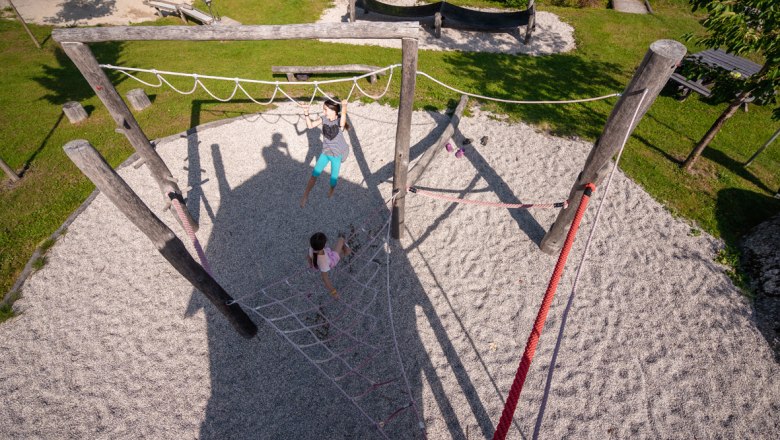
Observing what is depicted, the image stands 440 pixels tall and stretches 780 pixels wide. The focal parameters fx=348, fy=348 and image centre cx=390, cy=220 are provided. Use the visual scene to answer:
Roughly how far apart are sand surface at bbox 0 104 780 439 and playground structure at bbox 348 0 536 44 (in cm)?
705

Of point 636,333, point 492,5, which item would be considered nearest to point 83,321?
point 636,333

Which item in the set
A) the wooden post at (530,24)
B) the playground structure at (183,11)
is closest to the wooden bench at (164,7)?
the playground structure at (183,11)

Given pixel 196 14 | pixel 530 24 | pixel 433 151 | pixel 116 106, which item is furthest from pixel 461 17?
pixel 116 106

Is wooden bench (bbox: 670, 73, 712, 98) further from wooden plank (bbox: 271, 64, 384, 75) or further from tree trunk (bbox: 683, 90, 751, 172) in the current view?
wooden plank (bbox: 271, 64, 384, 75)

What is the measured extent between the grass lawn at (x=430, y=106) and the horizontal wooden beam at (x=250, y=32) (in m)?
3.85

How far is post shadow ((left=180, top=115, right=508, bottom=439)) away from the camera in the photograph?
4133 millimetres

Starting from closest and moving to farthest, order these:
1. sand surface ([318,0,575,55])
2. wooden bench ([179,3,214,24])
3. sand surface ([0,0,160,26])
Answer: sand surface ([318,0,575,55]) < wooden bench ([179,3,214,24]) < sand surface ([0,0,160,26])

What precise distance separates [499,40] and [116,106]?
36.4 ft

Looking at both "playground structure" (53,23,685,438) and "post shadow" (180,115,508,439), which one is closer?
"playground structure" (53,23,685,438)

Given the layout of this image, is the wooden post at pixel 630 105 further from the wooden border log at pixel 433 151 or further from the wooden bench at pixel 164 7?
the wooden bench at pixel 164 7

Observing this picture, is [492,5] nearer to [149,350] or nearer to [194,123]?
[194,123]

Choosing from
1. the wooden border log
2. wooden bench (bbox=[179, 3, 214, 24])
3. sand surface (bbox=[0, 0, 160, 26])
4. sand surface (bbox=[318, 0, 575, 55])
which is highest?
sand surface (bbox=[318, 0, 575, 55])

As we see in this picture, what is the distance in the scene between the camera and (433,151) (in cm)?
692

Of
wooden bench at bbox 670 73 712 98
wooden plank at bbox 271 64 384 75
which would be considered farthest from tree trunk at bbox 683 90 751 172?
wooden plank at bbox 271 64 384 75
